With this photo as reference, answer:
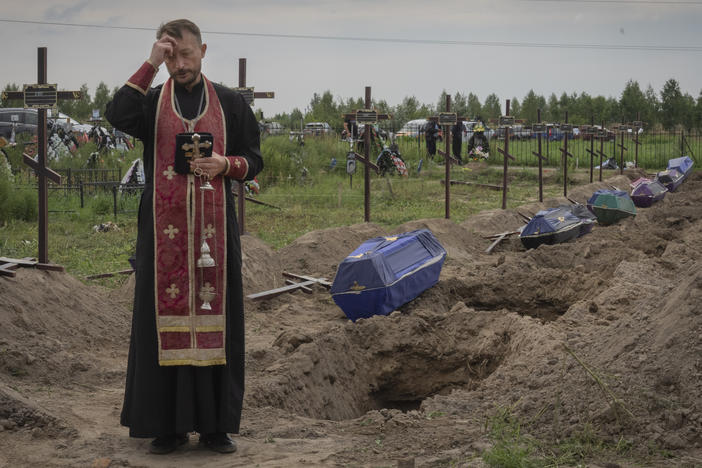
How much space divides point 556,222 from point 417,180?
33.6 ft

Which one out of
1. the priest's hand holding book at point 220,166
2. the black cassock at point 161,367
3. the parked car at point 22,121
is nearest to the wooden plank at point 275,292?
the black cassock at point 161,367

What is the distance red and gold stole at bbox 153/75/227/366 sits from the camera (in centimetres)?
457

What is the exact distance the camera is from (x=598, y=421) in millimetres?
4766

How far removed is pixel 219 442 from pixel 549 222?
1082cm

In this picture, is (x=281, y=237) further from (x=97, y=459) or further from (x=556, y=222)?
(x=97, y=459)

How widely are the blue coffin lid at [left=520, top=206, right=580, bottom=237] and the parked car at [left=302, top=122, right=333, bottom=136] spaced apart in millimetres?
13839

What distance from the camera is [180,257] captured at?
4594 millimetres

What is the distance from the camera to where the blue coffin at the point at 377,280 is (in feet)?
30.6

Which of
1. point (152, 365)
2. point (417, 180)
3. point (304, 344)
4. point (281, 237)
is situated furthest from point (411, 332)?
point (417, 180)

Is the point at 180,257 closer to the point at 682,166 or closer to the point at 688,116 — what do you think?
the point at 682,166

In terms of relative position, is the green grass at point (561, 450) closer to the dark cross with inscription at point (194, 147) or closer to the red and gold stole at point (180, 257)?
the red and gold stole at point (180, 257)

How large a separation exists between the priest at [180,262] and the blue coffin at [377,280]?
469cm

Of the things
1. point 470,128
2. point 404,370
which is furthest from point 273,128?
point 404,370

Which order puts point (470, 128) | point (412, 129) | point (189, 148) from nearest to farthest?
1. point (189, 148)
2. point (470, 128)
3. point (412, 129)
